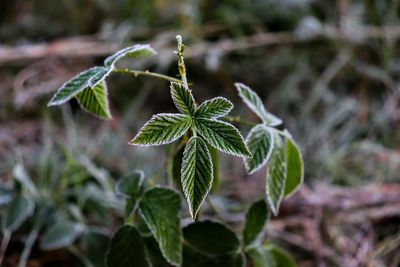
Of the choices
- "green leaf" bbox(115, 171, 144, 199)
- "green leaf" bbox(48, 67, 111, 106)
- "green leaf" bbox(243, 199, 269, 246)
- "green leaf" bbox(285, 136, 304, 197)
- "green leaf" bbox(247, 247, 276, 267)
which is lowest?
"green leaf" bbox(247, 247, 276, 267)

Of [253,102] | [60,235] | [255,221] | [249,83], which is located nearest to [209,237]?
[255,221]

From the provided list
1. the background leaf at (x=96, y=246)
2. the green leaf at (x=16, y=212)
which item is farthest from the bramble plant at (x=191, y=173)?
the green leaf at (x=16, y=212)

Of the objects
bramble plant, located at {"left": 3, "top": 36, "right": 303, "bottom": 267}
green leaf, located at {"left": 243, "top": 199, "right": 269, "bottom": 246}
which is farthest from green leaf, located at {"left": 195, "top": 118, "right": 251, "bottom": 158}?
green leaf, located at {"left": 243, "top": 199, "right": 269, "bottom": 246}

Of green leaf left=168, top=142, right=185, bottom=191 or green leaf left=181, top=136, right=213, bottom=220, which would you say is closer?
green leaf left=181, top=136, right=213, bottom=220

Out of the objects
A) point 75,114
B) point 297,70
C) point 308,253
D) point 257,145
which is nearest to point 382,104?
point 297,70

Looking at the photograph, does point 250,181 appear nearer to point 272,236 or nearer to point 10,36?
point 272,236

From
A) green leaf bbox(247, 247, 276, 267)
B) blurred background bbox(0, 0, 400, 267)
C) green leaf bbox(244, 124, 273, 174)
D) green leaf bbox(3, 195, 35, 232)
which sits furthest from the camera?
blurred background bbox(0, 0, 400, 267)

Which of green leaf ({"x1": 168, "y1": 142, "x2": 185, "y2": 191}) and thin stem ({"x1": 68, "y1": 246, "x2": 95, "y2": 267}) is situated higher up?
green leaf ({"x1": 168, "y1": 142, "x2": 185, "y2": 191})

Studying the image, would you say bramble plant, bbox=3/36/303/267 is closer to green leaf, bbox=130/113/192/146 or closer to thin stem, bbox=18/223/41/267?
green leaf, bbox=130/113/192/146

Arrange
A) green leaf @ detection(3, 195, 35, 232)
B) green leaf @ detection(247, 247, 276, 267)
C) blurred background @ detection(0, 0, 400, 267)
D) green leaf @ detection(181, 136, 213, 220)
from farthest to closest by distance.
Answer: blurred background @ detection(0, 0, 400, 267) < green leaf @ detection(3, 195, 35, 232) < green leaf @ detection(247, 247, 276, 267) < green leaf @ detection(181, 136, 213, 220)
